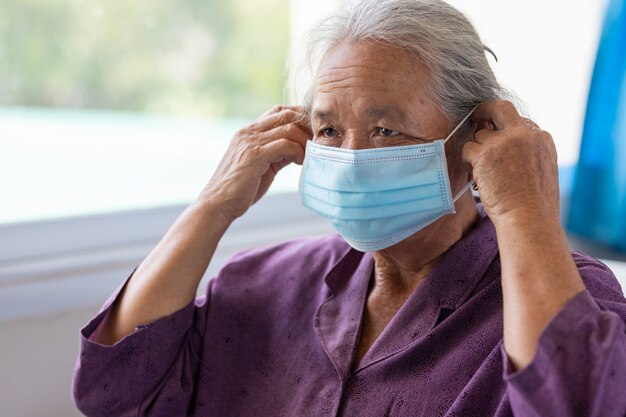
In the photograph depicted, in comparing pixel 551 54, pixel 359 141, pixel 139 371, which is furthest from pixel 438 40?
pixel 551 54

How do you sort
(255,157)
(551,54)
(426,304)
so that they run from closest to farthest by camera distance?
(426,304), (255,157), (551,54)

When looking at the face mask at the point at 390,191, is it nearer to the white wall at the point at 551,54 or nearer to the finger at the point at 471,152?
the finger at the point at 471,152

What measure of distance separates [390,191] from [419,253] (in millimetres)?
153

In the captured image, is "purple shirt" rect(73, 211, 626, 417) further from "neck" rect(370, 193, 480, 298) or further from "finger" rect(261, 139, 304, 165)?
"finger" rect(261, 139, 304, 165)

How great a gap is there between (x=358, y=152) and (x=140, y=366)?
61 centimetres

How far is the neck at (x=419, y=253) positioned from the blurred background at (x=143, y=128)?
265 mm

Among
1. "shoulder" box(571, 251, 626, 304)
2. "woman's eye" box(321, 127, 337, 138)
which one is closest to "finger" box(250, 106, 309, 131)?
"woman's eye" box(321, 127, 337, 138)

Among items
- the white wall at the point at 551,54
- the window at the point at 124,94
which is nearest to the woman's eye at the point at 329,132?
the window at the point at 124,94

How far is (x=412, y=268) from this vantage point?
1.59 meters

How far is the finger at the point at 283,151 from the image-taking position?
1701 millimetres

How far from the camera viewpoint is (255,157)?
1.73 metres

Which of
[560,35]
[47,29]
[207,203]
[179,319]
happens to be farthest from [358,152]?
[560,35]

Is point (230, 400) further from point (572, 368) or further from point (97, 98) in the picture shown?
point (97, 98)

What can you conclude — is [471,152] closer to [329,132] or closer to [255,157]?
[329,132]
